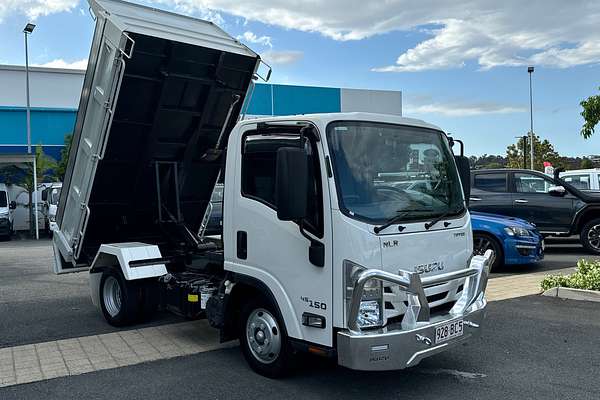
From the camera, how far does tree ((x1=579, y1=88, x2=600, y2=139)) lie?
977cm

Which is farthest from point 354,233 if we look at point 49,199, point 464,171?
point 49,199

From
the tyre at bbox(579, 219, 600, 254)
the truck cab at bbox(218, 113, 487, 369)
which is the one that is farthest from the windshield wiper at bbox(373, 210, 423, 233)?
the tyre at bbox(579, 219, 600, 254)

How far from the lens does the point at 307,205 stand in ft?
14.4

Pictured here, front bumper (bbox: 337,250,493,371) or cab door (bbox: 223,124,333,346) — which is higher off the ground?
cab door (bbox: 223,124,333,346)

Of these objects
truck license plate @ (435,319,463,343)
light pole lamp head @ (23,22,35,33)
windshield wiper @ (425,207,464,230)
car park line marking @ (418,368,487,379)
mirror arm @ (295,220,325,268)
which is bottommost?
car park line marking @ (418,368,487,379)

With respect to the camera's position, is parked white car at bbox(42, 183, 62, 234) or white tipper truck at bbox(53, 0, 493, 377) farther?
parked white car at bbox(42, 183, 62, 234)

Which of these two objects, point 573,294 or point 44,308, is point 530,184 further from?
point 44,308

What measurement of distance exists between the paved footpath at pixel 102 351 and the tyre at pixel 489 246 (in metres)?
5.71

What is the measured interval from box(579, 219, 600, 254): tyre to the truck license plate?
31.1ft

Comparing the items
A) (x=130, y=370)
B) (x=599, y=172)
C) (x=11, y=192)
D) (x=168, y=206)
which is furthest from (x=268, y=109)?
(x=130, y=370)

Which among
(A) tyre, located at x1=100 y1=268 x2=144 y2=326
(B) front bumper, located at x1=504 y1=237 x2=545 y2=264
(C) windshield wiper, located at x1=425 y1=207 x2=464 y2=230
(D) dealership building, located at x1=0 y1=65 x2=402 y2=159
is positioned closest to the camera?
(C) windshield wiper, located at x1=425 y1=207 x2=464 y2=230

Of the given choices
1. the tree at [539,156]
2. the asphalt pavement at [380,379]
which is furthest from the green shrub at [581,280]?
the tree at [539,156]

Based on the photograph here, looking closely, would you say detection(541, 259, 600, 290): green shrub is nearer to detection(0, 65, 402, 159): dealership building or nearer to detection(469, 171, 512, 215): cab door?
detection(469, 171, 512, 215): cab door

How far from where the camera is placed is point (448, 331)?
4543mm
